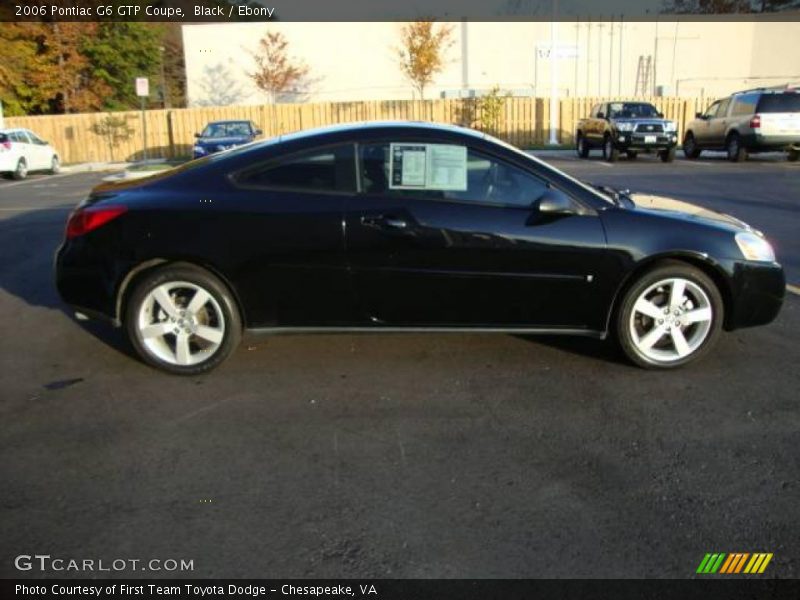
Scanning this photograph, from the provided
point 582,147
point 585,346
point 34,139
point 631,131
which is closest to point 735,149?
point 631,131

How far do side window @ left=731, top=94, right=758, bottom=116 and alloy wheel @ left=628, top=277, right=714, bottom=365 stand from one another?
1784 centimetres

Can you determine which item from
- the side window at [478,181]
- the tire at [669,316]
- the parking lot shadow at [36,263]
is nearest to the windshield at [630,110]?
the parking lot shadow at [36,263]

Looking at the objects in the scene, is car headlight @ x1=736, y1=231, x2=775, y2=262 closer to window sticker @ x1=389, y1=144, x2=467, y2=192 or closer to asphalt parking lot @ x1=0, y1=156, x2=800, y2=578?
asphalt parking lot @ x1=0, y1=156, x2=800, y2=578

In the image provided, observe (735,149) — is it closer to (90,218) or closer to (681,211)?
(681,211)

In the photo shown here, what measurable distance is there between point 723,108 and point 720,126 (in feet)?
1.90

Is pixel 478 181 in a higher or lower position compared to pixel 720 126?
lower

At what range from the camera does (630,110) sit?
22844 mm

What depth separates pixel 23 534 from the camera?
2891 millimetres

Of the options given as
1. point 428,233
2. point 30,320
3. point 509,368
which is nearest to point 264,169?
point 428,233

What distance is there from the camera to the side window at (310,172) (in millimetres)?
4469

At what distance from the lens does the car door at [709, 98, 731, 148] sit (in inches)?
834

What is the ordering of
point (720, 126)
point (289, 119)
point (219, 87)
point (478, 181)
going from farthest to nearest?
1. point (219, 87)
2. point (289, 119)
3. point (720, 126)
4. point (478, 181)

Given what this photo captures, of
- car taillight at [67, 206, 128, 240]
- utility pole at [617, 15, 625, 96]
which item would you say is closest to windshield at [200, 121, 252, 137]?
car taillight at [67, 206, 128, 240]

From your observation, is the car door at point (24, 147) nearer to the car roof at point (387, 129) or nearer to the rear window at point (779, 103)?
the car roof at point (387, 129)
